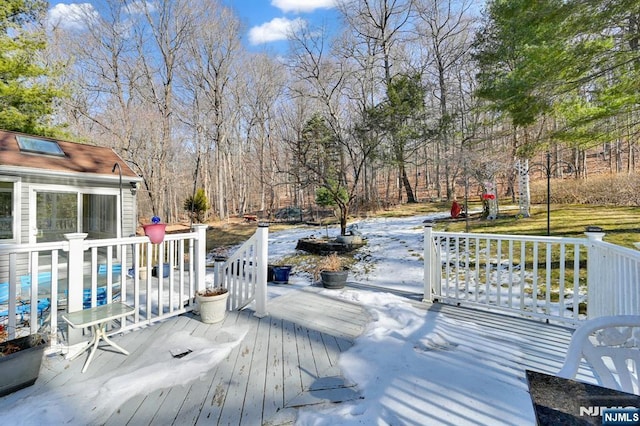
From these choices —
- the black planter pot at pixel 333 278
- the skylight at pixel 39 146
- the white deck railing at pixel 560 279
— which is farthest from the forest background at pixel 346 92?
the black planter pot at pixel 333 278

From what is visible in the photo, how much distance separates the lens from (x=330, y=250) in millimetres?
7562

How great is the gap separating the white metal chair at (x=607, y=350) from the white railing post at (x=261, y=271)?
104 inches

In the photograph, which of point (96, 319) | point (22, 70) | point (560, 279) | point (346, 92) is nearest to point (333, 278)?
point (560, 279)

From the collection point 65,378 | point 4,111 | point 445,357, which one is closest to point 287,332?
point 445,357

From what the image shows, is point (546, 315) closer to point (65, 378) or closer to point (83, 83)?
point (65, 378)

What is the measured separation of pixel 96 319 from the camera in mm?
2393

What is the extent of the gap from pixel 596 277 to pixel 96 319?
4.33 m

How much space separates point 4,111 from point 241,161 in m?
14.4

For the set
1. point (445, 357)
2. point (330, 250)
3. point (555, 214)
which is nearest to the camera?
point (445, 357)

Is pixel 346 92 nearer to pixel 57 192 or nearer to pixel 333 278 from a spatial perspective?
pixel 57 192

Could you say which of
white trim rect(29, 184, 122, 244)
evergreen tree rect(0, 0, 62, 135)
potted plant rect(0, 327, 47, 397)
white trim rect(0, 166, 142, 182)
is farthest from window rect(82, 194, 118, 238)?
potted plant rect(0, 327, 47, 397)

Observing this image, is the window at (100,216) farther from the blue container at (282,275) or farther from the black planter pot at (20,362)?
the black planter pot at (20,362)

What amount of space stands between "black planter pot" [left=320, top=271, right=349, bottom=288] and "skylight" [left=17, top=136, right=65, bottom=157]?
6827 mm

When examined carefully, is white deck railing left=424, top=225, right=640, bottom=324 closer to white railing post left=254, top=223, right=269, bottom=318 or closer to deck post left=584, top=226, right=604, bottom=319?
deck post left=584, top=226, right=604, bottom=319
